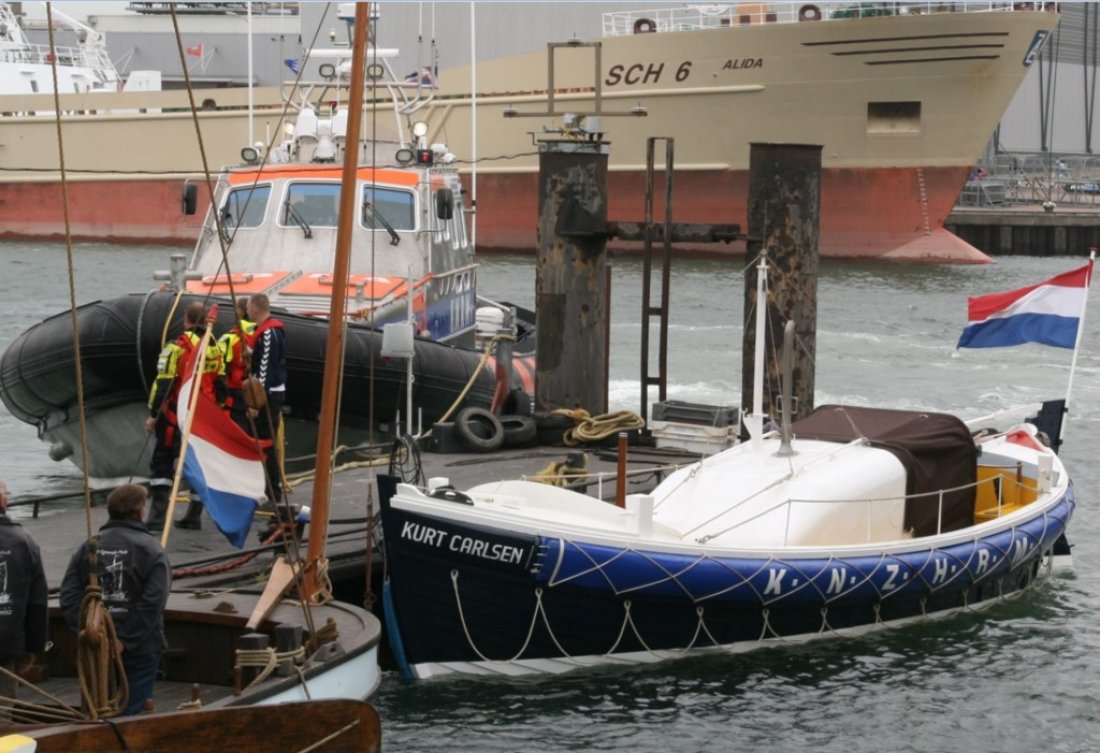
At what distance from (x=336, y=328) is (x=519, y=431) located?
221 inches

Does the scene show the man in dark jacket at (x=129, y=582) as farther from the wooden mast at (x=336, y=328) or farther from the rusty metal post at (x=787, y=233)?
the rusty metal post at (x=787, y=233)

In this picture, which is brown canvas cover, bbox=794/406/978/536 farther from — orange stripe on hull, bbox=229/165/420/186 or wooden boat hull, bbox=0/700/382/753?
wooden boat hull, bbox=0/700/382/753

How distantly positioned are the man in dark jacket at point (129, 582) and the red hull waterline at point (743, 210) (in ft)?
110

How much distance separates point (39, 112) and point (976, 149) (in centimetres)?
2816

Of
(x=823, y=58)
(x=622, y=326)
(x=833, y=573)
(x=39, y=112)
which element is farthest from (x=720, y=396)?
(x=39, y=112)

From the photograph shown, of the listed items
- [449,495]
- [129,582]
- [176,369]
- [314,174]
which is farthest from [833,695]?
[314,174]

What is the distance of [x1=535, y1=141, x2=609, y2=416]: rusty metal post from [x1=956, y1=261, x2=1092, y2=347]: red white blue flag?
3.07m

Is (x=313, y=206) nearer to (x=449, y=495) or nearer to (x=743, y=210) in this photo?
(x=449, y=495)

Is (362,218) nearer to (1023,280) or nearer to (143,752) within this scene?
(143,752)

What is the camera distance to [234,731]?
688 centimetres

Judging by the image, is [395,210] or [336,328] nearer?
[336,328]

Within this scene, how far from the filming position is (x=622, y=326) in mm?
32719

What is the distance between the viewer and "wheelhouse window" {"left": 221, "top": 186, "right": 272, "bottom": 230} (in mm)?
15836

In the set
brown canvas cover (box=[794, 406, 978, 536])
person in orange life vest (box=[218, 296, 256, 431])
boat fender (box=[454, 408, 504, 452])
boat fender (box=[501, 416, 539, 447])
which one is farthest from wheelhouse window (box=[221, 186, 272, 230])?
brown canvas cover (box=[794, 406, 978, 536])
